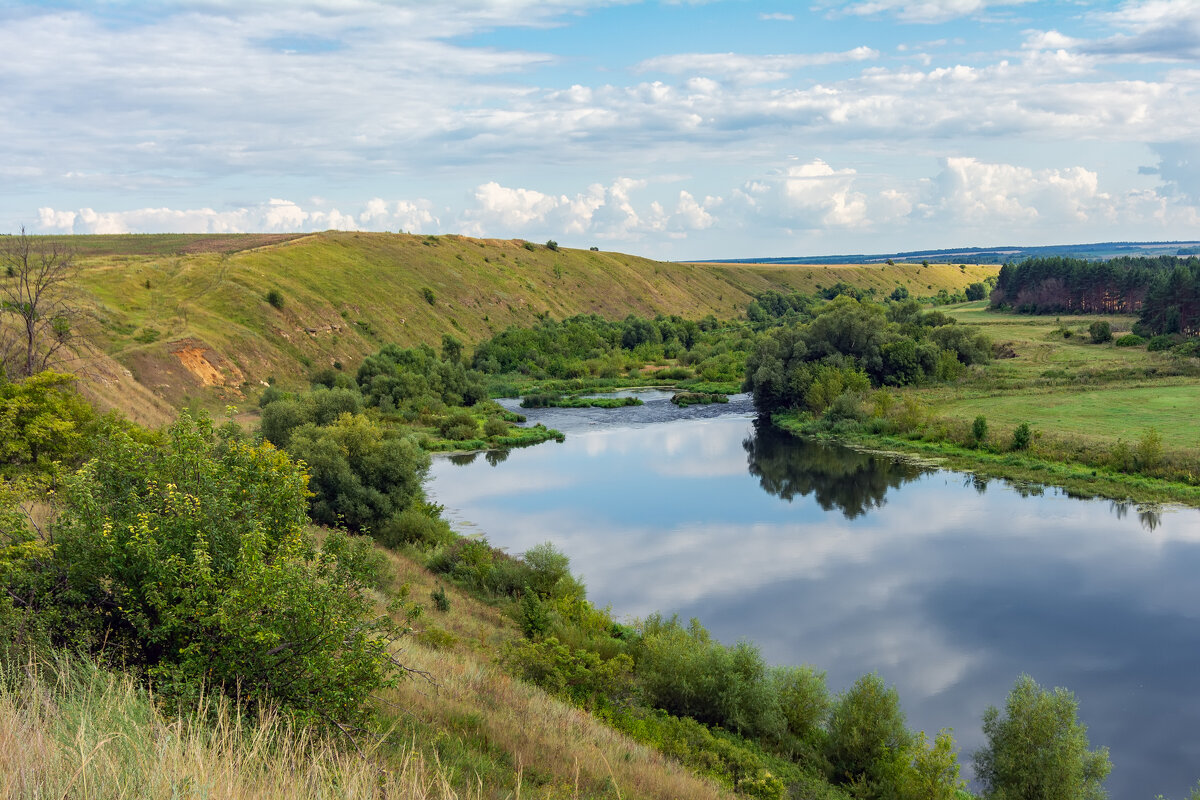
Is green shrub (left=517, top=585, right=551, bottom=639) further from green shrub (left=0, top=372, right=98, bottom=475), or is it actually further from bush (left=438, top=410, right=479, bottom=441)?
bush (left=438, top=410, right=479, bottom=441)

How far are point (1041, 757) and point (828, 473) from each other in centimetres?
2888

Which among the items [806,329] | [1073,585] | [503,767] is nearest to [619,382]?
[806,329]

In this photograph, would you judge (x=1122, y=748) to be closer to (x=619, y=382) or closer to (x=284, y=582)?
(x=284, y=582)

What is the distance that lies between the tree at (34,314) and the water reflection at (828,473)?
102 ft

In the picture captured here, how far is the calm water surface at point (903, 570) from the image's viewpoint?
20062mm

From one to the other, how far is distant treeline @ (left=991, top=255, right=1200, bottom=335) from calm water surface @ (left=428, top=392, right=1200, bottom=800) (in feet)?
166

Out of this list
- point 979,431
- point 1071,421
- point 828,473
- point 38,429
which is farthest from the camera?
point 1071,421

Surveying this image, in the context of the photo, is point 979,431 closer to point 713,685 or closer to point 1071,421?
point 1071,421

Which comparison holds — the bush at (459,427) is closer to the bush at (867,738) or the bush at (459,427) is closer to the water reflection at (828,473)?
the water reflection at (828,473)

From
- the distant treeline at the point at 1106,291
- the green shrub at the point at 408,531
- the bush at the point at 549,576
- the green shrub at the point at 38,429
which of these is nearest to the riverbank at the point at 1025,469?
the bush at the point at 549,576

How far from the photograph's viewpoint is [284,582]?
816 centimetres

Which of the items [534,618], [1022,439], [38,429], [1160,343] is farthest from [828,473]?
[1160,343]

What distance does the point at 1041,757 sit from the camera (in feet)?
48.6

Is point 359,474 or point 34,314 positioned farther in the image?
point 359,474
